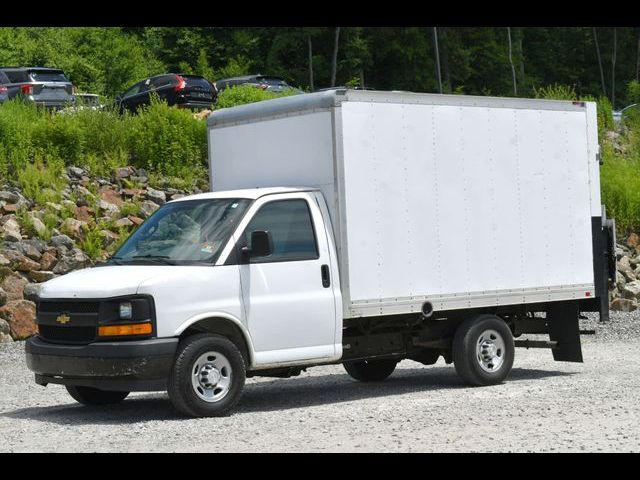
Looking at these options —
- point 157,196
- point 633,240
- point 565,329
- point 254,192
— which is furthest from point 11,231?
point 633,240

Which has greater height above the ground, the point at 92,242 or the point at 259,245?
the point at 92,242

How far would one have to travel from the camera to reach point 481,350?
13.1m

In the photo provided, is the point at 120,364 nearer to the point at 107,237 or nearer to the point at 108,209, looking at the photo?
the point at 107,237

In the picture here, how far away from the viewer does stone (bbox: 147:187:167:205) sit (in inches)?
857

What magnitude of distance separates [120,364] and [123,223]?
10.5 meters

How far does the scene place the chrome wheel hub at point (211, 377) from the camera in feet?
35.6

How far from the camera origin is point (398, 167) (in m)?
12.2

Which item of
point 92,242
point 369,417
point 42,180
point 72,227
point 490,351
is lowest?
point 369,417

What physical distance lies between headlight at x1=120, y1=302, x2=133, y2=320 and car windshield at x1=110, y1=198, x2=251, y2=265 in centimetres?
68

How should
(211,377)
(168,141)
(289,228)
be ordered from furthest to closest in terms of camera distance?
(168,141) < (289,228) < (211,377)

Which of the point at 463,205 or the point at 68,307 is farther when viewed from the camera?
the point at 463,205

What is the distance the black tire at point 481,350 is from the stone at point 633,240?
44.0ft

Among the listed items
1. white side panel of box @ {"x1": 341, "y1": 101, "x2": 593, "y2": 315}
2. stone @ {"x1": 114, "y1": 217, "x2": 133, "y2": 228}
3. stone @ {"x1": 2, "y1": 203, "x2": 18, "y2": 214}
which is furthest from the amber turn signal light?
stone @ {"x1": 2, "y1": 203, "x2": 18, "y2": 214}

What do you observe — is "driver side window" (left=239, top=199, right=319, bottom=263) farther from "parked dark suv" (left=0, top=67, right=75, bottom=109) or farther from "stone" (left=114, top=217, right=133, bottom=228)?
"parked dark suv" (left=0, top=67, right=75, bottom=109)
